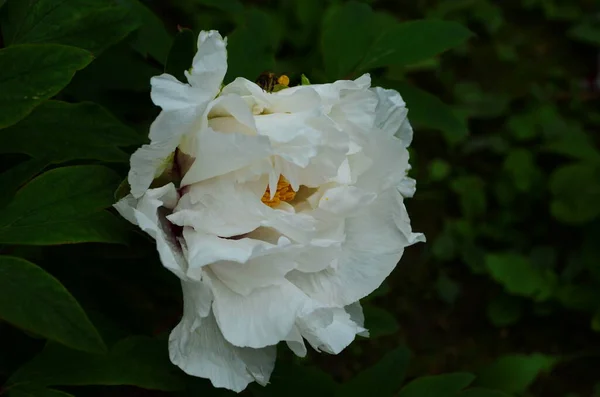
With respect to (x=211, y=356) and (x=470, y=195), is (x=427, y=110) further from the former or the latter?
(x=470, y=195)

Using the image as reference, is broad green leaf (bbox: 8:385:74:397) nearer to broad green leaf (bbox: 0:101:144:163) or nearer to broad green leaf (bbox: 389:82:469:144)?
broad green leaf (bbox: 0:101:144:163)

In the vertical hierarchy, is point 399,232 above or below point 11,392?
above

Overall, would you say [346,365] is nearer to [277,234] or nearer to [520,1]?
[277,234]

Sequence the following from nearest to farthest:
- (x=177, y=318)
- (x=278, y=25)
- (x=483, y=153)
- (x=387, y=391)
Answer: (x=387, y=391) < (x=177, y=318) < (x=278, y=25) < (x=483, y=153)

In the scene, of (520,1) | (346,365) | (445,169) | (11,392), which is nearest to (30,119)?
(11,392)

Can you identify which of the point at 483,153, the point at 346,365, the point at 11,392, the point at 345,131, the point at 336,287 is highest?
the point at 345,131

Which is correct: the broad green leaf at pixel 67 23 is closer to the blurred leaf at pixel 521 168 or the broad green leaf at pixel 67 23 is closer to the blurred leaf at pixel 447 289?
the blurred leaf at pixel 447 289

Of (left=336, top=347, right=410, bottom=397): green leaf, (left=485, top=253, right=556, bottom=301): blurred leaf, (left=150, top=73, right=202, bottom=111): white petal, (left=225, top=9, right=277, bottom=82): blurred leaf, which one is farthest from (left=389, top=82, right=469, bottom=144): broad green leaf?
(left=485, top=253, right=556, bottom=301): blurred leaf
